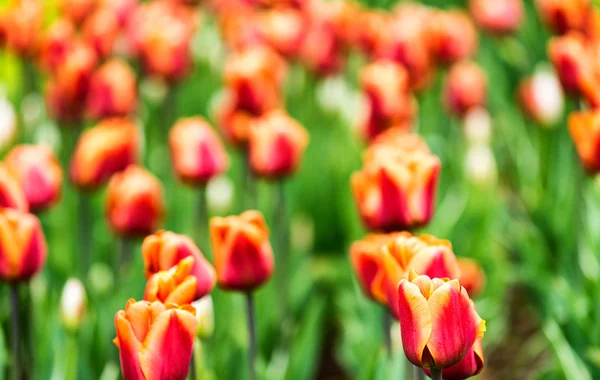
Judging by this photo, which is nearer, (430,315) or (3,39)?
(430,315)

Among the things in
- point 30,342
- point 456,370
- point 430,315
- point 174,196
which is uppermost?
point 430,315

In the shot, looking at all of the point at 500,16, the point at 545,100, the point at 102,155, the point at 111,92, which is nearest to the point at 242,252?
the point at 102,155

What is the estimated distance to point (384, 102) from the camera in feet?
6.76

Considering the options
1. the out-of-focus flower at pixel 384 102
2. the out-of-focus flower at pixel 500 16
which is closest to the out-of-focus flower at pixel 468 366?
the out-of-focus flower at pixel 384 102

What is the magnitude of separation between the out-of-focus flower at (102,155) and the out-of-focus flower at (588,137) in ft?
3.44

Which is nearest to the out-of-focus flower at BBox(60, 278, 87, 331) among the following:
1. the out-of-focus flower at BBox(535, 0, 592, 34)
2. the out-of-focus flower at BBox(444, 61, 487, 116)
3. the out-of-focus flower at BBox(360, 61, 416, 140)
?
the out-of-focus flower at BBox(360, 61, 416, 140)

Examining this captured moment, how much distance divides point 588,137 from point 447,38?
1033 mm

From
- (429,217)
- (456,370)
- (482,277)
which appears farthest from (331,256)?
(456,370)

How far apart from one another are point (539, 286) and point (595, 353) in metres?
0.58

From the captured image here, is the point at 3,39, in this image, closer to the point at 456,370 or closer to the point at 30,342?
the point at 30,342

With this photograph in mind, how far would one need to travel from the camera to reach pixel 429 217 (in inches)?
56.9

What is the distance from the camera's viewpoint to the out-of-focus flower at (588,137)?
155cm

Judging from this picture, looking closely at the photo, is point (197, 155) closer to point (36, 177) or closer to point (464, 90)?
point (36, 177)

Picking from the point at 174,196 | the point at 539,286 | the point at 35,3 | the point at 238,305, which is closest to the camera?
the point at 238,305
